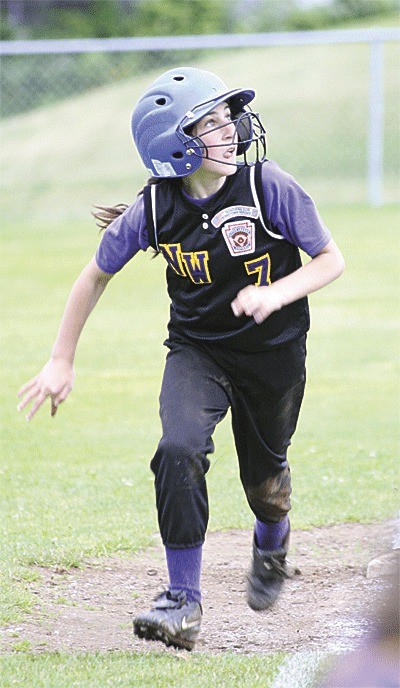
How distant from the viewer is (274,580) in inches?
178

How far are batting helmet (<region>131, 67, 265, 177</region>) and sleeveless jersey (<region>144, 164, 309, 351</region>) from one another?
0.12 meters

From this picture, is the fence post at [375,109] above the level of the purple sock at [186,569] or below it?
above

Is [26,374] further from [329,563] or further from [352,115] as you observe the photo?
[352,115]

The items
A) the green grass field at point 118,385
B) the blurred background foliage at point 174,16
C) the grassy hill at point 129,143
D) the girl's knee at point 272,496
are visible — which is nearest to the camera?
the girl's knee at point 272,496

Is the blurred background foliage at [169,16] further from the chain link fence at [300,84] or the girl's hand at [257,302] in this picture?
→ the girl's hand at [257,302]

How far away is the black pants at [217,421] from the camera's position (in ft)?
12.4

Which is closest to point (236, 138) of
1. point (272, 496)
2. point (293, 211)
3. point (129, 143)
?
point (293, 211)

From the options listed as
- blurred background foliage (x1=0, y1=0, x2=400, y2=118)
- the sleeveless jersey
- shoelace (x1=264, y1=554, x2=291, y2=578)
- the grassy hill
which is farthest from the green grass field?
blurred background foliage (x1=0, y1=0, x2=400, y2=118)

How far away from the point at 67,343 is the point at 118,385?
4.21m

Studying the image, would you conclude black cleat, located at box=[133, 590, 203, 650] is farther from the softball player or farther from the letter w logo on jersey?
the letter w logo on jersey

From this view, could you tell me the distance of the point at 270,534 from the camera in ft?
15.0

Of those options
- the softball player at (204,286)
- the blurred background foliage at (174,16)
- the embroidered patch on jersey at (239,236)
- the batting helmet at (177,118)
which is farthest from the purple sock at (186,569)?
the blurred background foliage at (174,16)

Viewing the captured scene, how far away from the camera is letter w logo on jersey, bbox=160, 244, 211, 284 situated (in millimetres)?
3973

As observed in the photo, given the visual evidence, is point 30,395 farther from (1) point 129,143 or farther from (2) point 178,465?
(1) point 129,143
